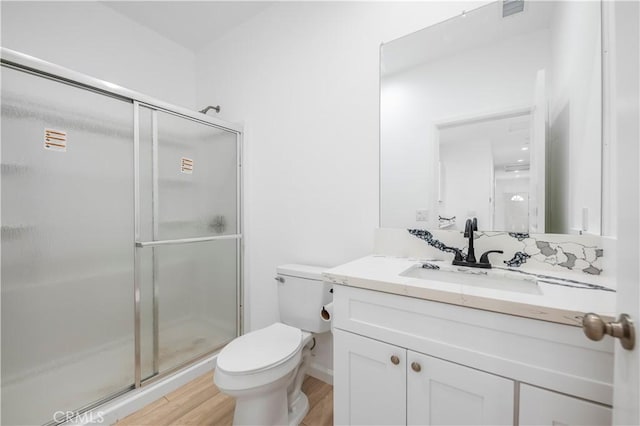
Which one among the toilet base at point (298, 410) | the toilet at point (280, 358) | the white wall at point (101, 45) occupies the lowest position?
the toilet base at point (298, 410)

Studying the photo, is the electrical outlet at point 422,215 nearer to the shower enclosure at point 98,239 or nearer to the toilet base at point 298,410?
the toilet base at point 298,410

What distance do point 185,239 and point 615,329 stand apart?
6.38ft

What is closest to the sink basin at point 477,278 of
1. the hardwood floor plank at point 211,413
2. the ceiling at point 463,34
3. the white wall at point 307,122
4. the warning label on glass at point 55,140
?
the white wall at point 307,122

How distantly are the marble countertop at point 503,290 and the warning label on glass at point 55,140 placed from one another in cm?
143

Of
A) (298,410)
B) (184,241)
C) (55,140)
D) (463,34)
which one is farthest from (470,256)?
(55,140)

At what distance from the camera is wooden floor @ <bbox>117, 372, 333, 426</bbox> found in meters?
1.40

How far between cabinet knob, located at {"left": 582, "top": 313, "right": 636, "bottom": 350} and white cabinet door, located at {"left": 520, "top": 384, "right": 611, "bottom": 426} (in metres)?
0.34

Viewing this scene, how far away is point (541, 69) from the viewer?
1.12 metres

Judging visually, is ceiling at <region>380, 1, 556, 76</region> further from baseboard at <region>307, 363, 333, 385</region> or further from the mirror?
baseboard at <region>307, 363, 333, 385</region>

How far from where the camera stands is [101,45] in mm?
1921

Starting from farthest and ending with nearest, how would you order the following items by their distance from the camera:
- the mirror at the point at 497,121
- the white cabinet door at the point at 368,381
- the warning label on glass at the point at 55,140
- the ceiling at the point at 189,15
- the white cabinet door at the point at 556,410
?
1. the ceiling at the point at 189,15
2. the warning label on glass at the point at 55,140
3. the mirror at the point at 497,121
4. the white cabinet door at the point at 368,381
5. the white cabinet door at the point at 556,410

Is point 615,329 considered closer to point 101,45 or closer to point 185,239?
point 185,239

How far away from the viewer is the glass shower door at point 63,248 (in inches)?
46.0

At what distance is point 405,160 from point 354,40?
31.5 inches
